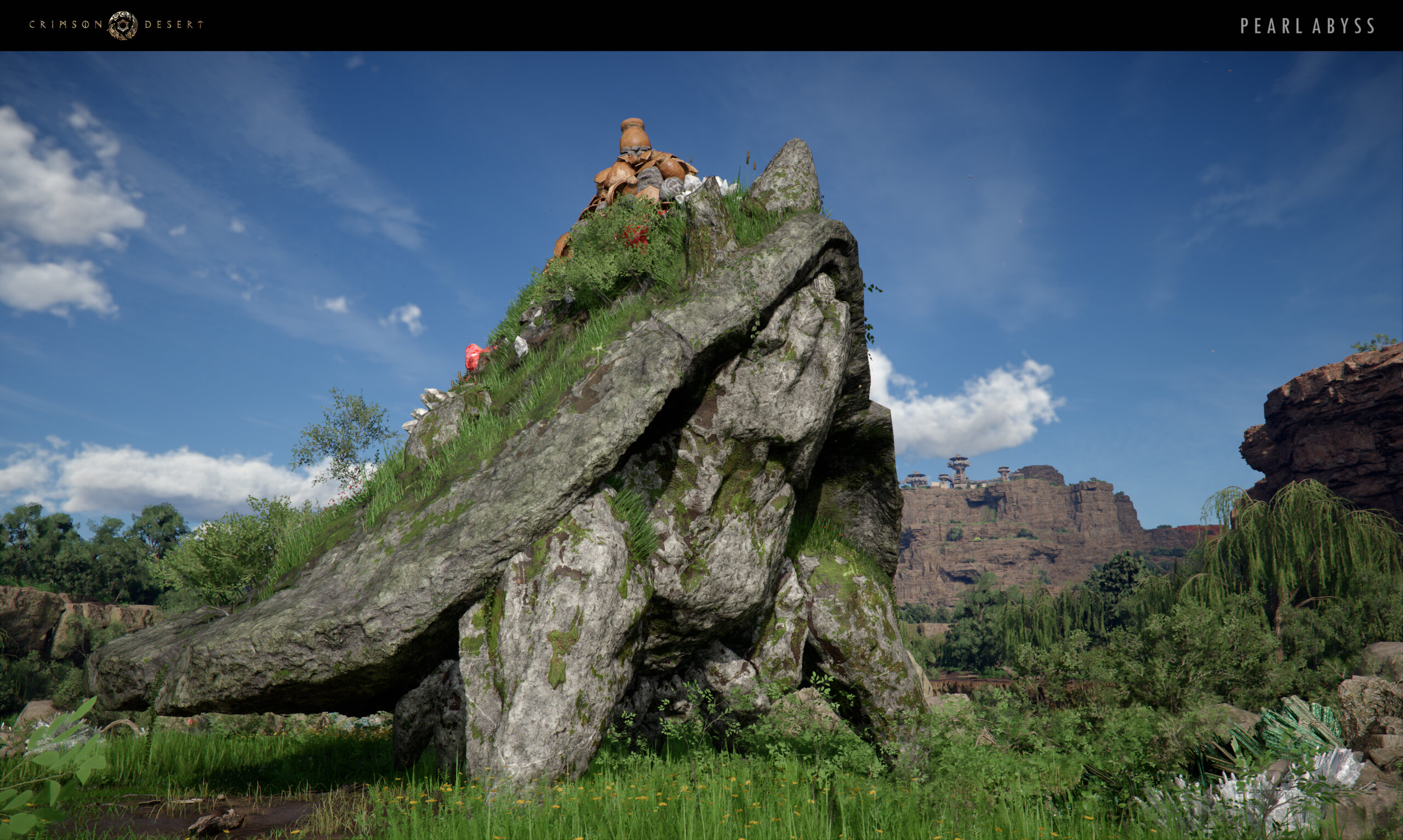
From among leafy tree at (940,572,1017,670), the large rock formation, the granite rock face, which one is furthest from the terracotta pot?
leafy tree at (940,572,1017,670)

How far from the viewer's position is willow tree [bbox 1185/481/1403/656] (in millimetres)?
A: 22891

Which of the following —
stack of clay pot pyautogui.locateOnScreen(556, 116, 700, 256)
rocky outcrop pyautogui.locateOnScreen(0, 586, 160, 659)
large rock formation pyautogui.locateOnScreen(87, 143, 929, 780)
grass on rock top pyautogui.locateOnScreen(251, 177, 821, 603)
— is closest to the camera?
large rock formation pyautogui.locateOnScreen(87, 143, 929, 780)

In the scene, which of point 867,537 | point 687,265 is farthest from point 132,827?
point 867,537

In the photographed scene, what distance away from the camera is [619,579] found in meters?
6.71

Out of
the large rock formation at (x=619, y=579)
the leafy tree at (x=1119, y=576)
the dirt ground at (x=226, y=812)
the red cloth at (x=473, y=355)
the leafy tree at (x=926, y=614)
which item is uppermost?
the red cloth at (x=473, y=355)

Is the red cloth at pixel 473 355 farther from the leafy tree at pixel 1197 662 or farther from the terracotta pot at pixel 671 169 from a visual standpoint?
the leafy tree at pixel 1197 662

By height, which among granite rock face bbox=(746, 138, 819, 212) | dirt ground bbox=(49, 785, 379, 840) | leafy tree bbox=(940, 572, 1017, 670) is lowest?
leafy tree bbox=(940, 572, 1017, 670)

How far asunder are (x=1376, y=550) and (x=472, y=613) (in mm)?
30067

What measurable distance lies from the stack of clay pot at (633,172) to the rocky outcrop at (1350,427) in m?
63.9

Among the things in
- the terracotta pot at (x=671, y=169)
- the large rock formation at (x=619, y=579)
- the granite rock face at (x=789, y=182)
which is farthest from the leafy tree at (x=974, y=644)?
the granite rock face at (x=789, y=182)

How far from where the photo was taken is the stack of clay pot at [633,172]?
11.5m

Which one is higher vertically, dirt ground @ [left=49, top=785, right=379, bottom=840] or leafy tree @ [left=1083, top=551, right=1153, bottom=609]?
dirt ground @ [left=49, top=785, right=379, bottom=840]

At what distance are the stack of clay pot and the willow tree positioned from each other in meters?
23.5
